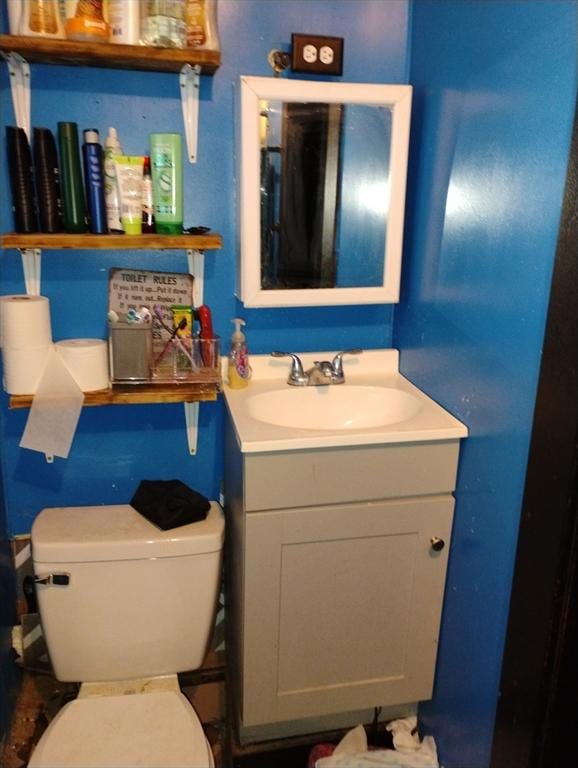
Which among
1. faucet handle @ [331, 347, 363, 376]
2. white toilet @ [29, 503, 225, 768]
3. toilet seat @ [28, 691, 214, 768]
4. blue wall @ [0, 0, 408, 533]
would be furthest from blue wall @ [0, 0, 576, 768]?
toilet seat @ [28, 691, 214, 768]

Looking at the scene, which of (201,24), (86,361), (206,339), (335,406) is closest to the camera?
(201,24)

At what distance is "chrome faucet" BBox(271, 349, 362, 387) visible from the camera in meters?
1.64

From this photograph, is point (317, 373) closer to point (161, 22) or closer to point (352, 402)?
point (352, 402)

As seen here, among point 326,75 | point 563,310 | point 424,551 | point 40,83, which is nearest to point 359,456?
point 424,551

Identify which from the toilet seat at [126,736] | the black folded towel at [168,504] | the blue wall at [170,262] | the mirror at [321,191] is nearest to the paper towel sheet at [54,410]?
the blue wall at [170,262]

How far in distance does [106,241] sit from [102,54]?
0.39 m

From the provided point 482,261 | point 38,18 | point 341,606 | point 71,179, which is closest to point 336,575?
point 341,606

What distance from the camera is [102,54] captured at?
51.4 inches

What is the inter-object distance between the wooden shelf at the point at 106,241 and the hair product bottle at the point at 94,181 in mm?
58

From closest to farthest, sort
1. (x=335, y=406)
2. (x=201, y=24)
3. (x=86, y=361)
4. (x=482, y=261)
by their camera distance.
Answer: (x=482, y=261) → (x=201, y=24) → (x=86, y=361) → (x=335, y=406)

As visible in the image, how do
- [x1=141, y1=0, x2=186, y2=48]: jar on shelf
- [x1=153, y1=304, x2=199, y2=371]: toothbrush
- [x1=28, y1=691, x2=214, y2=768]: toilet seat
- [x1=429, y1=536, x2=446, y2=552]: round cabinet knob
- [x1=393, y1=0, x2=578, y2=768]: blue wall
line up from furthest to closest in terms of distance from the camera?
[x1=153, y1=304, x2=199, y2=371]: toothbrush
[x1=429, y1=536, x2=446, y2=552]: round cabinet knob
[x1=141, y1=0, x2=186, y2=48]: jar on shelf
[x1=28, y1=691, x2=214, y2=768]: toilet seat
[x1=393, y1=0, x2=578, y2=768]: blue wall

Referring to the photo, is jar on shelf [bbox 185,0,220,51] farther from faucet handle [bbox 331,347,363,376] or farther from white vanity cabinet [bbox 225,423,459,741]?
white vanity cabinet [bbox 225,423,459,741]

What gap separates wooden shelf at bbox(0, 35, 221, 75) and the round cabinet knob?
47.0 inches

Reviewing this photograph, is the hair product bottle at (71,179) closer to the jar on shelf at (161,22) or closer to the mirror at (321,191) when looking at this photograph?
the jar on shelf at (161,22)
